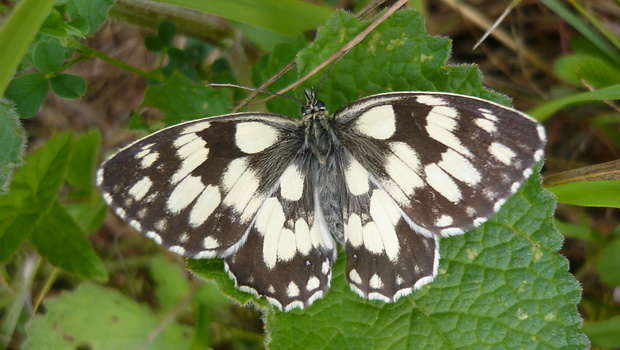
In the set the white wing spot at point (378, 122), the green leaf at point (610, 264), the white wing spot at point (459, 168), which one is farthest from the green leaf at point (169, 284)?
the green leaf at point (610, 264)

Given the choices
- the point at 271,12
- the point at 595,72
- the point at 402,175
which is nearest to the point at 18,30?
the point at 271,12

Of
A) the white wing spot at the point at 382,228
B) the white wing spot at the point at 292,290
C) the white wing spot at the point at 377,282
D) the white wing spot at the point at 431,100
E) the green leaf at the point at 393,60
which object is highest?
the green leaf at the point at 393,60

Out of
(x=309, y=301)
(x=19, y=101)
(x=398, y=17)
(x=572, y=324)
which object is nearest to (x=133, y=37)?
(x=19, y=101)

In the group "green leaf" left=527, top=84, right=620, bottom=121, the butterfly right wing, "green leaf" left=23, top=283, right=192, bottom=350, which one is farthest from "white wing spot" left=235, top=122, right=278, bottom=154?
"green leaf" left=23, top=283, right=192, bottom=350

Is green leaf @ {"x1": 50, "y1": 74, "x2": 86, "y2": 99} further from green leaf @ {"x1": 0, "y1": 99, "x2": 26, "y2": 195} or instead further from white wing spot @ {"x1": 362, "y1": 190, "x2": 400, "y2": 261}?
white wing spot @ {"x1": 362, "y1": 190, "x2": 400, "y2": 261}

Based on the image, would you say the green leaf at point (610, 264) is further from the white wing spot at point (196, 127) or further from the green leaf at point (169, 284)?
the green leaf at point (169, 284)

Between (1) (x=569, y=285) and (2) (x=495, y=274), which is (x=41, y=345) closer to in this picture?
(2) (x=495, y=274)

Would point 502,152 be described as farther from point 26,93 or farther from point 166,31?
point 26,93
